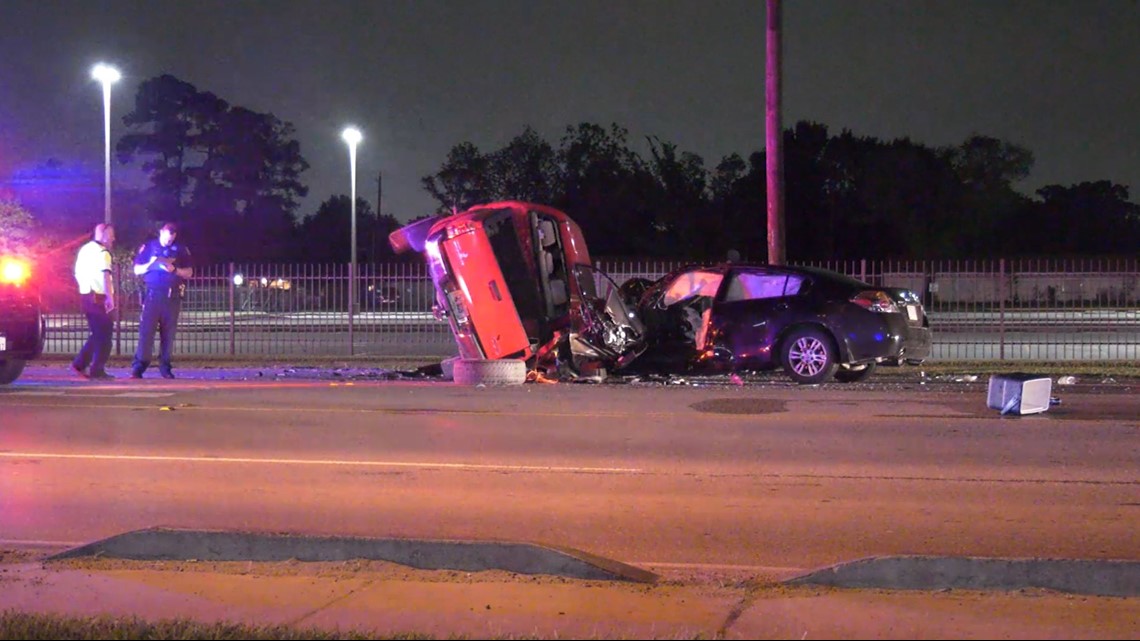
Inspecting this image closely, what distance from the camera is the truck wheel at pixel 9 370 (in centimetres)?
1580

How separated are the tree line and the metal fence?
26057mm

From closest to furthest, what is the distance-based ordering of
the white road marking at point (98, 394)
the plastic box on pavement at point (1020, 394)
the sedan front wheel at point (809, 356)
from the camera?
the plastic box on pavement at point (1020, 394)
the white road marking at point (98, 394)
the sedan front wheel at point (809, 356)

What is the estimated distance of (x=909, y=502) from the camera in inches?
336

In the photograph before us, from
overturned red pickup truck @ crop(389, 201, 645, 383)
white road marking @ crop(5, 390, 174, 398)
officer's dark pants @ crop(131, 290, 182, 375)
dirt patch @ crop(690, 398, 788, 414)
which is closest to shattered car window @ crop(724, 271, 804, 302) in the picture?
overturned red pickup truck @ crop(389, 201, 645, 383)

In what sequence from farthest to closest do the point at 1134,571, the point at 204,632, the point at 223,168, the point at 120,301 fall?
the point at 223,168
the point at 120,301
the point at 1134,571
the point at 204,632

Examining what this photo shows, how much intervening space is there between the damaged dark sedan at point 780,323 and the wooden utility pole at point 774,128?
3.28 m

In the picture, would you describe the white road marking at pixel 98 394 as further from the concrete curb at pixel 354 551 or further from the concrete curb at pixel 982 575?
the concrete curb at pixel 982 575

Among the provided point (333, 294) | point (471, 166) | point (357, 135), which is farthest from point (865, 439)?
point (471, 166)

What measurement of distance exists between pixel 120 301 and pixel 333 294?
3.85 meters

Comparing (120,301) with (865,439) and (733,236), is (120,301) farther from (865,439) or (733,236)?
(733,236)

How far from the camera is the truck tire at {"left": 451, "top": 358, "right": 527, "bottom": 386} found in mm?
15242

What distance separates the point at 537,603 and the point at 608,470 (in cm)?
377

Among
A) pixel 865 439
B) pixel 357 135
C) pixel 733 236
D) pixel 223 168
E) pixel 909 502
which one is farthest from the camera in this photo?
pixel 223 168

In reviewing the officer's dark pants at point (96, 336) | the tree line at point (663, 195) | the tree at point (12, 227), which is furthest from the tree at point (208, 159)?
the officer's dark pants at point (96, 336)
